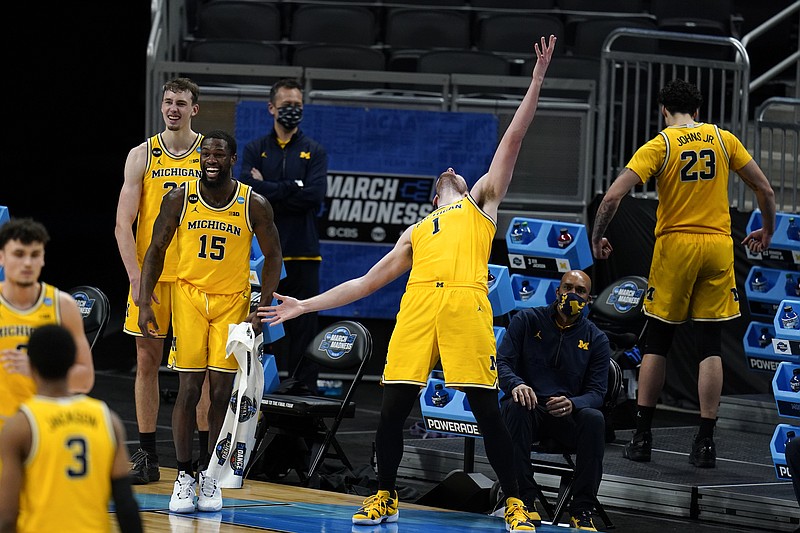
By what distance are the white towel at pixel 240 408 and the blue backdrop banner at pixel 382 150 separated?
13.3 feet

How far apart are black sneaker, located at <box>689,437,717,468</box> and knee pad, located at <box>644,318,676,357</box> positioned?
0.54 m

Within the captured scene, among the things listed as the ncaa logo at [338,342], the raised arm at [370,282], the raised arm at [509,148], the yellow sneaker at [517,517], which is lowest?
the yellow sneaker at [517,517]

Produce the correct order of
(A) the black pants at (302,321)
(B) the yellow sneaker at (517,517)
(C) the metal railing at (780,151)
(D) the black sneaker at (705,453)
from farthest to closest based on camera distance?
1. (C) the metal railing at (780,151)
2. (A) the black pants at (302,321)
3. (D) the black sneaker at (705,453)
4. (B) the yellow sneaker at (517,517)

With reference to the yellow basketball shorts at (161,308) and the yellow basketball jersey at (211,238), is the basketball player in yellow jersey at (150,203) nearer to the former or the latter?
the yellow basketball shorts at (161,308)

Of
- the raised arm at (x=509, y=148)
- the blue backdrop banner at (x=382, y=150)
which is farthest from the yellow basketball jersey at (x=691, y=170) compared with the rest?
the blue backdrop banner at (x=382, y=150)

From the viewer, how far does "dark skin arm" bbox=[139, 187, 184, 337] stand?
6.61 meters

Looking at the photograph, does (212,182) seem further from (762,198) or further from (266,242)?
(762,198)

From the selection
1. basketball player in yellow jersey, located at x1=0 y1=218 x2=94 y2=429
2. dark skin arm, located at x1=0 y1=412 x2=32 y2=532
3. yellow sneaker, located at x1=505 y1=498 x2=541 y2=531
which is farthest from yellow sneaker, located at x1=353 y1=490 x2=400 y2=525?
dark skin arm, located at x1=0 y1=412 x2=32 y2=532

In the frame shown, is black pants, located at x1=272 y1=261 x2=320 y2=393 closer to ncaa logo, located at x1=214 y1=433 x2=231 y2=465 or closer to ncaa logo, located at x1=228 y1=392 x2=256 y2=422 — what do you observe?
ncaa logo, located at x1=228 y1=392 x2=256 y2=422

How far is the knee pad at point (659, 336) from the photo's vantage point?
7.83 metres

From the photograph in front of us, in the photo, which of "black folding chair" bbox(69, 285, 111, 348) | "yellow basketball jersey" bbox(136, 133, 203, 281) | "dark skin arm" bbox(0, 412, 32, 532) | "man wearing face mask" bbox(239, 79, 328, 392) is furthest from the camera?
"man wearing face mask" bbox(239, 79, 328, 392)

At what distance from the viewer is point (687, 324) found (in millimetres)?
10172

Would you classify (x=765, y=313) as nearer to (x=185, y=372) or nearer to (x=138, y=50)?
(x=185, y=372)

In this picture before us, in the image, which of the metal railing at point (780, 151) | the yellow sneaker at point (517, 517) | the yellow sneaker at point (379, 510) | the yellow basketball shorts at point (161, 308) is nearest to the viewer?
the yellow sneaker at point (517, 517)
